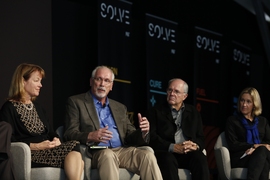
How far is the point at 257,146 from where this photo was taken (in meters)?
6.63

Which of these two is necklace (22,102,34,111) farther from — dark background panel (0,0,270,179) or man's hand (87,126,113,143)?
dark background panel (0,0,270,179)

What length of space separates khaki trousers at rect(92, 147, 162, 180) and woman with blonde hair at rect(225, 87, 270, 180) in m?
1.27

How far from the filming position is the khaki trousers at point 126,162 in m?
5.41

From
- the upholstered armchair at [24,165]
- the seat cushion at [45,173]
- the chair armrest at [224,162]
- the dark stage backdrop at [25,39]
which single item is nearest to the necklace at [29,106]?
the upholstered armchair at [24,165]

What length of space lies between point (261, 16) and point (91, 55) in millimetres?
3805

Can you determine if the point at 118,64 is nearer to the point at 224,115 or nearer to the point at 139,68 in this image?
the point at 139,68

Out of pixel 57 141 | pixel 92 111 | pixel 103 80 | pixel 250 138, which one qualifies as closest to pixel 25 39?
pixel 103 80

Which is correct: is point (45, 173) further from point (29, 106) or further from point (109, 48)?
point (109, 48)

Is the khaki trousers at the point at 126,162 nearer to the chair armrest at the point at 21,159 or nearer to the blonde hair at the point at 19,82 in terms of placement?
the chair armrest at the point at 21,159

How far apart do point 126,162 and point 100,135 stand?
1.43 ft

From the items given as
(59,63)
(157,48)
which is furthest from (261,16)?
(59,63)

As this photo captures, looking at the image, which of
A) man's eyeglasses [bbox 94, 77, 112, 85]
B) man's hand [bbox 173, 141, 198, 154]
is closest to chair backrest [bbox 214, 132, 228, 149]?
man's hand [bbox 173, 141, 198, 154]

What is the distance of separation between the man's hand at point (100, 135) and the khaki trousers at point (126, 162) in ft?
0.43

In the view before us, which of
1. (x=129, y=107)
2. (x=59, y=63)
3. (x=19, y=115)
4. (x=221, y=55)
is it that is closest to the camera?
(x=19, y=115)
